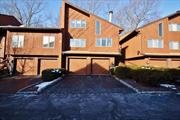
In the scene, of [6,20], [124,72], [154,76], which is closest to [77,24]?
[124,72]

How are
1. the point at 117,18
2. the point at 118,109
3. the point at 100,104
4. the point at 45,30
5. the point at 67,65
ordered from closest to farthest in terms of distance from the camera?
the point at 118,109 → the point at 100,104 → the point at 45,30 → the point at 67,65 → the point at 117,18

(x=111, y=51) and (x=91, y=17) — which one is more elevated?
(x=91, y=17)

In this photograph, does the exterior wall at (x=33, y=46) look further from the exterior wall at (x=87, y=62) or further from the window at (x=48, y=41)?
the exterior wall at (x=87, y=62)

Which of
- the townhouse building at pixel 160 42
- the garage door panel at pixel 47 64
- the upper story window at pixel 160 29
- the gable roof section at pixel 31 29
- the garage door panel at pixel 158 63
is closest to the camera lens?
the gable roof section at pixel 31 29

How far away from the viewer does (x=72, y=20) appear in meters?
27.1

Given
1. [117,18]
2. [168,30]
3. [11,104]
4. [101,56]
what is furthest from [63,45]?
[117,18]

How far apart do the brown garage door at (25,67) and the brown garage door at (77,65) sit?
4.69 metres

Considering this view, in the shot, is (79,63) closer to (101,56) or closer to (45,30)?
(101,56)

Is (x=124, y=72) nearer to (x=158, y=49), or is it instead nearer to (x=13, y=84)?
(x=158, y=49)

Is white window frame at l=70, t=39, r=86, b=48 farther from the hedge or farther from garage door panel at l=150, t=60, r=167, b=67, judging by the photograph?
the hedge

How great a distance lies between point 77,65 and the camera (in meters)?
26.3

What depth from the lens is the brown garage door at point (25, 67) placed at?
24.3 meters

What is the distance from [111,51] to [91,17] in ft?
17.8

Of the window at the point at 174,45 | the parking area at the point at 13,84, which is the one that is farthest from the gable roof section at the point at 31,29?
the window at the point at 174,45
